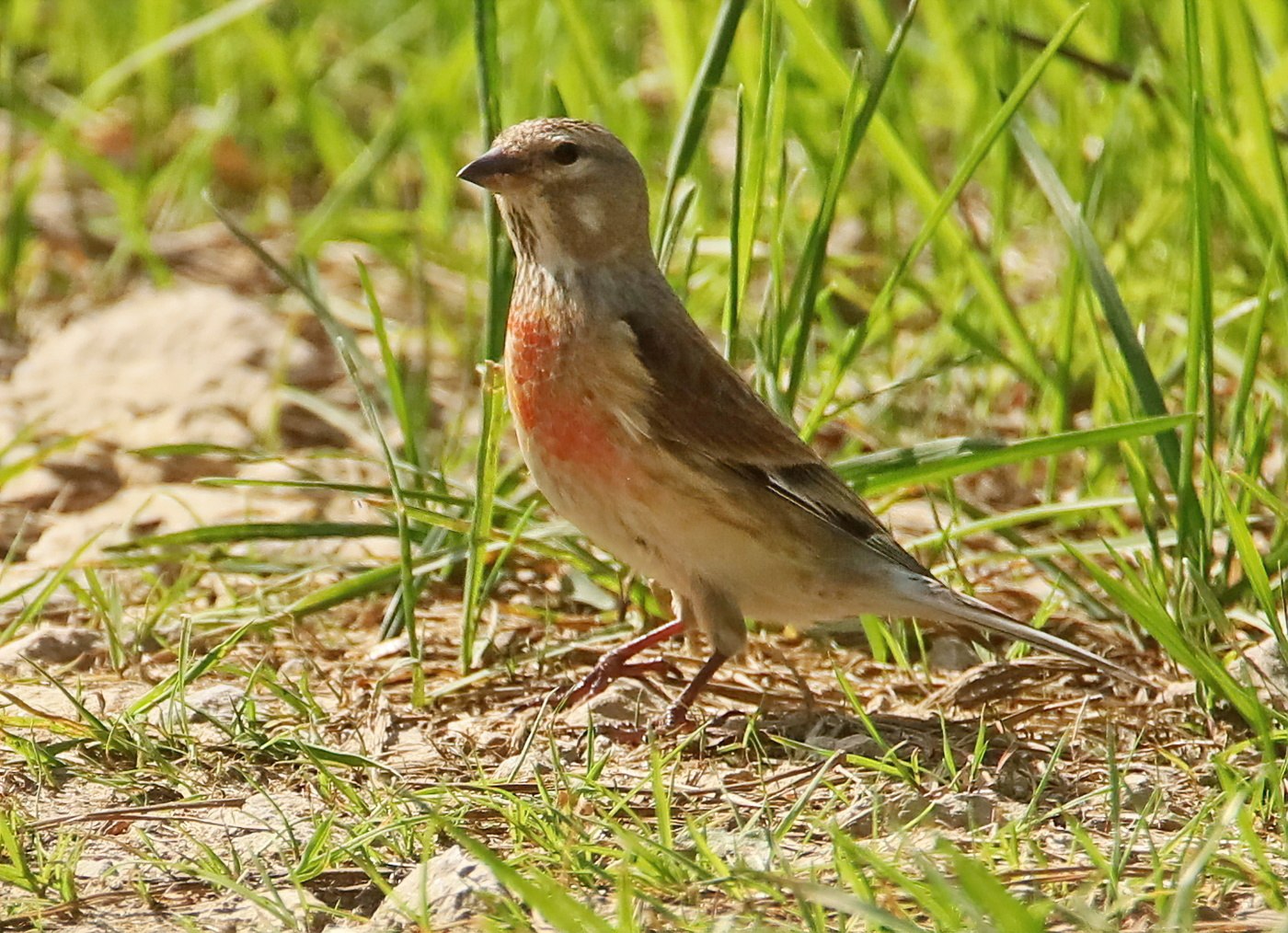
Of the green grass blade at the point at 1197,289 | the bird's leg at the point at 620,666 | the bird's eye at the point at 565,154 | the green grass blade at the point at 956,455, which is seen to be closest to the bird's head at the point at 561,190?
the bird's eye at the point at 565,154

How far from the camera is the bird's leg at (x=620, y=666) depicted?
11.8 ft

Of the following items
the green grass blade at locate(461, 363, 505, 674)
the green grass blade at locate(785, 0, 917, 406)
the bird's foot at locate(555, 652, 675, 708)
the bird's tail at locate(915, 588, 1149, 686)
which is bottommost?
the bird's foot at locate(555, 652, 675, 708)

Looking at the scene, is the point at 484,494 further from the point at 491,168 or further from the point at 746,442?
the point at 491,168

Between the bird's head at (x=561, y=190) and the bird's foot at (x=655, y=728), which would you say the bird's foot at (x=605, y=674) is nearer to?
the bird's foot at (x=655, y=728)

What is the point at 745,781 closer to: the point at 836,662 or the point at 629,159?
the point at 836,662

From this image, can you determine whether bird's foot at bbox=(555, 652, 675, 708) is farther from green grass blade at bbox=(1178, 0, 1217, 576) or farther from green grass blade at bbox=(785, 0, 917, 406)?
green grass blade at bbox=(1178, 0, 1217, 576)

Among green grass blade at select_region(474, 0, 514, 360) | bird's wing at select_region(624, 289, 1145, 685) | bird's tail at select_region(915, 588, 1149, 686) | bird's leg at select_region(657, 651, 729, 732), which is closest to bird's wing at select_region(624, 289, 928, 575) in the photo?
bird's wing at select_region(624, 289, 1145, 685)

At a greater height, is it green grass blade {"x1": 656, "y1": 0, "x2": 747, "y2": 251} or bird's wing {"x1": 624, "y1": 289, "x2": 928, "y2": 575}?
green grass blade {"x1": 656, "y1": 0, "x2": 747, "y2": 251}

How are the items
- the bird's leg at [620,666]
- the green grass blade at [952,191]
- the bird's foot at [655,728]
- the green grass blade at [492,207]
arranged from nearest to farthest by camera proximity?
1. the bird's foot at [655,728]
2. the bird's leg at [620,666]
3. the green grass blade at [952,191]
4. the green grass blade at [492,207]

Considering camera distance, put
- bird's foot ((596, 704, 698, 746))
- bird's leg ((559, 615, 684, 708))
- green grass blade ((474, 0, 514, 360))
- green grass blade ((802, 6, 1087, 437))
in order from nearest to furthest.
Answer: bird's foot ((596, 704, 698, 746)) → bird's leg ((559, 615, 684, 708)) → green grass blade ((802, 6, 1087, 437)) → green grass blade ((474, 0, 514, 360))

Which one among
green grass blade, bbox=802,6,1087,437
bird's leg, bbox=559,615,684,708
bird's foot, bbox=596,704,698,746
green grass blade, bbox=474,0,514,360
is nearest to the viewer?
bird's foot, bbox=596,704,698,746

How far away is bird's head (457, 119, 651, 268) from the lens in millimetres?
3766

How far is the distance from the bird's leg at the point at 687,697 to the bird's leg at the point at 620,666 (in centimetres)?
10

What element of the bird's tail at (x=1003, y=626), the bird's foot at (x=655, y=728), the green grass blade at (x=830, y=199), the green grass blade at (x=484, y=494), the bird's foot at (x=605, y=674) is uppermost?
the green grass blade at (x=830, y=199)
